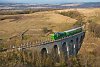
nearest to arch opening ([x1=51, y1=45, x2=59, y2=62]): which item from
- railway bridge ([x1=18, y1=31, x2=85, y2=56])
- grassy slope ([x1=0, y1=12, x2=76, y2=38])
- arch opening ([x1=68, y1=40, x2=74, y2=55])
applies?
railway bridge ([x1=18, y1=31, x2=85, y2=56])

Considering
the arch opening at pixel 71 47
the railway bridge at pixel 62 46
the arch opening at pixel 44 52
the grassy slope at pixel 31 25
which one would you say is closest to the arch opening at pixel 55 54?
the railway bridge at pixel 62 46

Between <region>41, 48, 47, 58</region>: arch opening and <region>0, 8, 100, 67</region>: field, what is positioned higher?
<region>41, 48, 47, 58</region>: arch opening

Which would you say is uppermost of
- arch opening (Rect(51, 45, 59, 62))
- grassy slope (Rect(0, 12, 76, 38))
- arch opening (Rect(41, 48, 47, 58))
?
arch opening (Rect(41, 48, 47, 58))

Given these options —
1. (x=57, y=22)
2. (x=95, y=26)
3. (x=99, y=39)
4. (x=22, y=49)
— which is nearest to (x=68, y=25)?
(x=57, y=22)

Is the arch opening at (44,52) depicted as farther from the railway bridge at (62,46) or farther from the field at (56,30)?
the field at (56,30)

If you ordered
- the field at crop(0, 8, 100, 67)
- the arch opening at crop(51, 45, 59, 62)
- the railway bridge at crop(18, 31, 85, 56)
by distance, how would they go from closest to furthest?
the arch opening at crop(51, 45, 59, 62)
the railway bridge at crop(18, 31, 85, 56)
the field at crop(0, 8, 100, 67)

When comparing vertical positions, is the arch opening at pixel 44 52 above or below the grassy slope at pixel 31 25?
above

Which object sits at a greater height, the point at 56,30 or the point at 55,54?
the point at 55,54

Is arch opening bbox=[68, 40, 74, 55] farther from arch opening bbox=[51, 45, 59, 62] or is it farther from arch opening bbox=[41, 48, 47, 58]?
arch opening bbox=[41, 48, 47, 58]

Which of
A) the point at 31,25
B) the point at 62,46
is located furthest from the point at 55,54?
the point at 31,25

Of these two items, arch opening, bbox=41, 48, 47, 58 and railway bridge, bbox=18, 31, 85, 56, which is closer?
arch opening, bbox=41, 48, 47, 58

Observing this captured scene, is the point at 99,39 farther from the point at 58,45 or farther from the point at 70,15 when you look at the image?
the point at 70,15

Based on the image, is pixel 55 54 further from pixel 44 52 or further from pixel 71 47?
pixel 71 47
